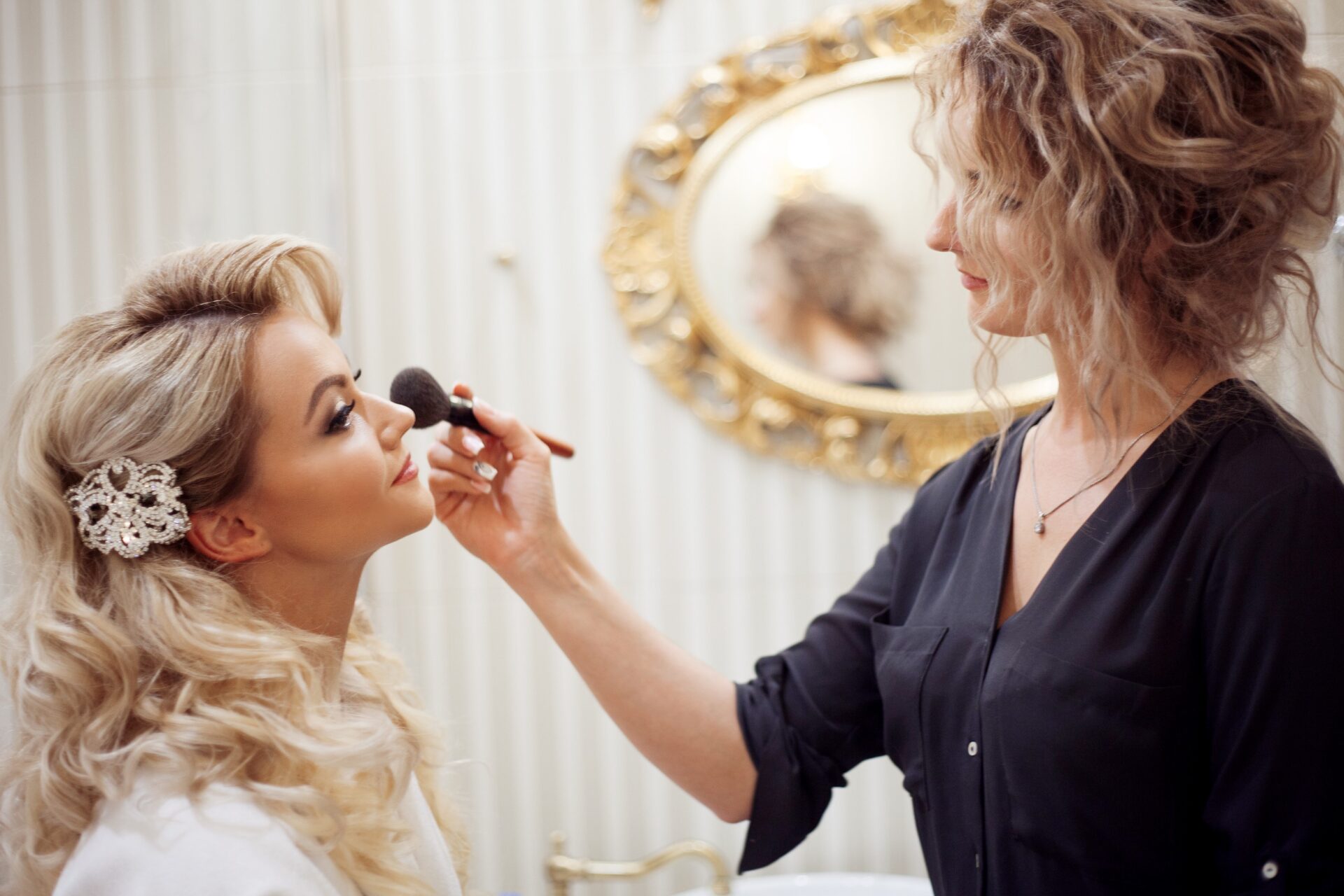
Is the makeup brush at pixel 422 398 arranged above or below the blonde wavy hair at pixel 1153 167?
below

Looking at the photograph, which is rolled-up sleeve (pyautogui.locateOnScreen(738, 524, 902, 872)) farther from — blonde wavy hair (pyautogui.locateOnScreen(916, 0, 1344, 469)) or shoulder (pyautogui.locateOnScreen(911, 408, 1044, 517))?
blonde wavy hair (pyautogui.locateOnScreen(916, 0, 1344, 469))

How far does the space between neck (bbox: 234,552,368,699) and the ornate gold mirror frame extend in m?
1.27

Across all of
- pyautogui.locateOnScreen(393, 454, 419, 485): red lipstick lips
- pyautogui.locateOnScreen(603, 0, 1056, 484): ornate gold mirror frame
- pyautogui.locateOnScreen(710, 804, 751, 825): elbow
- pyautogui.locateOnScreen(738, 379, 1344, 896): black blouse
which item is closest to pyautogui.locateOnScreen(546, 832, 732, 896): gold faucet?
pyautogui.locateOnScreen(603, 0, 1056, 484): ornate gold mirror frame

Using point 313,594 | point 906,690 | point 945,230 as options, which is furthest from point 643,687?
point 945,230

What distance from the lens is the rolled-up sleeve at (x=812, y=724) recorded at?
4.31 ft

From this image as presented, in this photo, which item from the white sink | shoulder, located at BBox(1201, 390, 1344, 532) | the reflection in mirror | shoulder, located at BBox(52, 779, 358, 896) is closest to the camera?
shoulder, located at BBox(52, 779, 358, 896)

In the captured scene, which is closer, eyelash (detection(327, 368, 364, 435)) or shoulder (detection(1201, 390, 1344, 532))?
shoulder (detection(1201, 390, 1344, 532))

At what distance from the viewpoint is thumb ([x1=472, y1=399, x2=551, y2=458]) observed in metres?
1.28

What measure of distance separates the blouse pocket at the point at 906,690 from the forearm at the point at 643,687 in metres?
0.20

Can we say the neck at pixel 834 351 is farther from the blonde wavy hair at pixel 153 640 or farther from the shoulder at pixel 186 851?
the shoulder at pixel 186 851

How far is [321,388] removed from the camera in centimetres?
103

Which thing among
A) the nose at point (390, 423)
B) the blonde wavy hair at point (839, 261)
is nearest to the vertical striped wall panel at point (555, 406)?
the blonde wavy hair at point (839, 261)

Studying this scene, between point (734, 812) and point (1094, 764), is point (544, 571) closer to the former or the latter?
point (734, 812)

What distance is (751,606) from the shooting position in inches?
92.6
